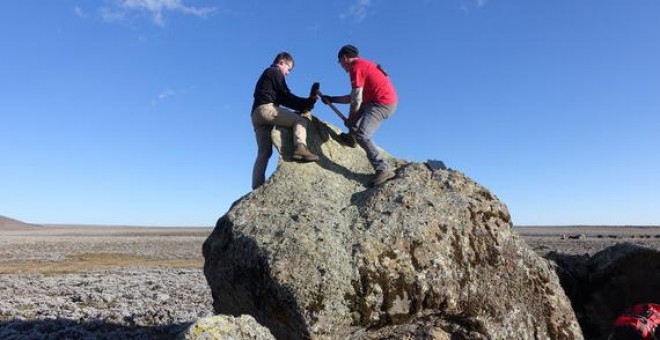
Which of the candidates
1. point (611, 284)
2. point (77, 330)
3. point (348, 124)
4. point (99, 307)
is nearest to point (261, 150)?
point (348, 124)

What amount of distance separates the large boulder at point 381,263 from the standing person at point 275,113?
76 centimetres

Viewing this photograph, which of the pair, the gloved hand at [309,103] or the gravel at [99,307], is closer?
the gloved hand at [309,103]

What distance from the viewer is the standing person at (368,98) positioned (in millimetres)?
11398

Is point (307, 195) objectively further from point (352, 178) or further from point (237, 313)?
point (237, 313)

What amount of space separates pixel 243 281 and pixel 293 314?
144 cm

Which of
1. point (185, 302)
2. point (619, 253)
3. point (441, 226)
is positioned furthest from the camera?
point (185, 302)

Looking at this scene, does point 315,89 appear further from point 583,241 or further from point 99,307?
point 583,241

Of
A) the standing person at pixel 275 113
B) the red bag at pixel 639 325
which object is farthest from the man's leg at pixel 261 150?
the red bag at pixel 639 325

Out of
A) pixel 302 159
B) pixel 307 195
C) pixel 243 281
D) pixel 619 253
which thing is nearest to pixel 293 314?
pixel 243 281

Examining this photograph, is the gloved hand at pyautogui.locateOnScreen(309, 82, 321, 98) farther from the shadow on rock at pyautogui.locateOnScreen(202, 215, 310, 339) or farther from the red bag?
the red bag

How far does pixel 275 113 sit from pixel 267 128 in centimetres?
45

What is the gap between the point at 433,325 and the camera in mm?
8961

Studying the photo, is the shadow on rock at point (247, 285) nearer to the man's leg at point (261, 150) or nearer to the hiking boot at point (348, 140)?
the man's leg at point (261, 150)

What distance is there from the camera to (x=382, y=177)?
11047mm
